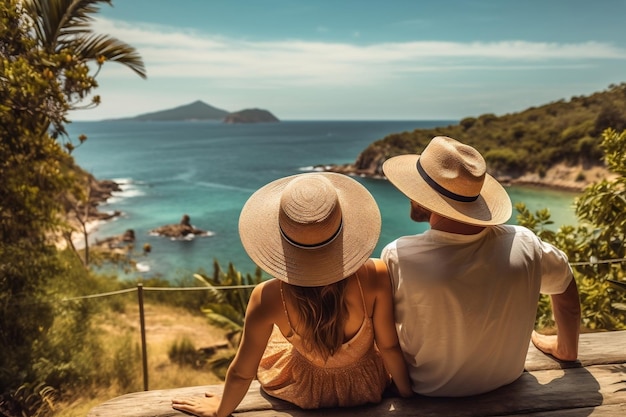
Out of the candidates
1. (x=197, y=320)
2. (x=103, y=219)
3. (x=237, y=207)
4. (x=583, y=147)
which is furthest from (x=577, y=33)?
(x=197, y=320)

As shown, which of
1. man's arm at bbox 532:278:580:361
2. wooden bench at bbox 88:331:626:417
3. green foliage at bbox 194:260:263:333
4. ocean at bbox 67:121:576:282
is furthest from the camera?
ocean at bbox 67:121:576:282

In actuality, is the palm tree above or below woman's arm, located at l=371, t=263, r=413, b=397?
above

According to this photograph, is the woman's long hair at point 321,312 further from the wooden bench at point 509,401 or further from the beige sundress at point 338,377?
the wooden bench at point 509,401

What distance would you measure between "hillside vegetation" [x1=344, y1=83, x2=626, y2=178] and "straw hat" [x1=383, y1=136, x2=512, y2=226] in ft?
92.5

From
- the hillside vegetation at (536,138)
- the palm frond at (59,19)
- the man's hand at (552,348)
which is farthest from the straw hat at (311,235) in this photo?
the hillside vegetation at (536,138)

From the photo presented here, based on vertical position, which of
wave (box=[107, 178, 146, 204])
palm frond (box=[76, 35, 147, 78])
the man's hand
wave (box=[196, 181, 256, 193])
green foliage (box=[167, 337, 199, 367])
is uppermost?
palm frond (box=[76, 35, 147, 78])

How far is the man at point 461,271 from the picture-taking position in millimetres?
1483

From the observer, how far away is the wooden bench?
64.4 inches

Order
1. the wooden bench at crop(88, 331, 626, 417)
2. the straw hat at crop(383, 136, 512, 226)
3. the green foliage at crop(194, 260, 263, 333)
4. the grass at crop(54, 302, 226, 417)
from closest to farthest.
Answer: the straw hat at crop(383, 136, 512, 226), the wooden bench at crop(88, 331, 626, 417), the grass at crop(54, 302, 226, 417), the green foliage at crop(194, 260, 263, 333)

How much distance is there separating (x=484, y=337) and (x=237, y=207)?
1711 inches

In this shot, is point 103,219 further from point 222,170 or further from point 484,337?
point 484,337

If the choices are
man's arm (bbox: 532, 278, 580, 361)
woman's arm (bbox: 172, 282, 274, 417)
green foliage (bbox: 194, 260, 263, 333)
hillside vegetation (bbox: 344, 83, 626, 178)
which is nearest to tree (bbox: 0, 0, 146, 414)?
green foliage (bbox: 194, 260, 263, 333)

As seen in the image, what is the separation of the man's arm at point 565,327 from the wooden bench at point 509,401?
0.20 feet

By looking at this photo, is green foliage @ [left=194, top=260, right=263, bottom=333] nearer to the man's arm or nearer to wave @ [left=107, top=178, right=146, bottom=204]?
A: the man's arm
